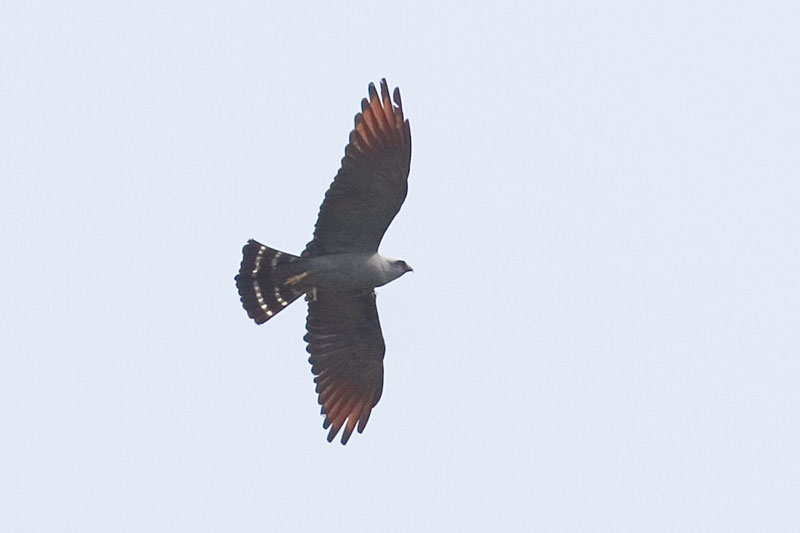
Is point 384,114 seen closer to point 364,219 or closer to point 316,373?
point 364,219

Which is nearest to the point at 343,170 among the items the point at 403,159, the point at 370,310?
the point at 403,159

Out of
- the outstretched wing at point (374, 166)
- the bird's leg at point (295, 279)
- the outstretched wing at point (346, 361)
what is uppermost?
the outstretched wing at point (374, 166)

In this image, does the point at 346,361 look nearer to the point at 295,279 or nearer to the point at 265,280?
the point at 295,279

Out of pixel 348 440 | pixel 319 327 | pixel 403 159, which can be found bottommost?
pixel 348 440

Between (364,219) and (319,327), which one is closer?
(364,219)

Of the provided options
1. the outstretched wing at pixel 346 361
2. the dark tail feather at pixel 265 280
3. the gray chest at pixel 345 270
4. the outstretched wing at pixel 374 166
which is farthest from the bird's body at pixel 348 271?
the outstretched wing at pixel 346 361

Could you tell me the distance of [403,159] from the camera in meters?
19.0

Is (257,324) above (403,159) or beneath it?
beneath

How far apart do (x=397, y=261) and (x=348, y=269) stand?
30.3 inches

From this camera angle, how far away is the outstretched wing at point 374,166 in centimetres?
1900

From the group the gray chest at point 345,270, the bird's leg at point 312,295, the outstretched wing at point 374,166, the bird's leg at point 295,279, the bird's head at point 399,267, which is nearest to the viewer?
the outstretched wing at point 374,166

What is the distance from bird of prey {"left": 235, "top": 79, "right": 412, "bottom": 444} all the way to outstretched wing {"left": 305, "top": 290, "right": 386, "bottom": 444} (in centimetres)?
1

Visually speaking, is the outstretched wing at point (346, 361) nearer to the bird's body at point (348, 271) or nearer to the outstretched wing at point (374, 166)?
the bird's body at point (348, 271)

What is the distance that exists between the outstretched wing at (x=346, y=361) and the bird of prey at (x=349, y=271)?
13 mm
